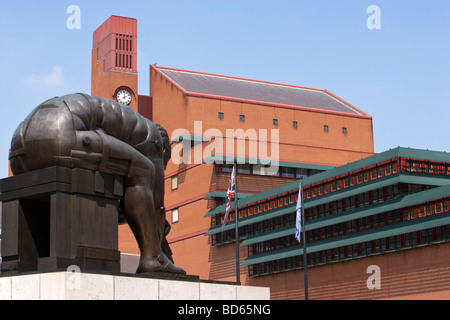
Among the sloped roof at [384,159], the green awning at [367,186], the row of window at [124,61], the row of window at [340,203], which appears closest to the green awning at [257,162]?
the row of window at [340,203]

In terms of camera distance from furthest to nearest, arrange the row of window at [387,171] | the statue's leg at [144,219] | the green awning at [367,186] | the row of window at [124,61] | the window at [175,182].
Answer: the row of window at [124,61] → the window at [175,182] → the row of window at [387,171] → the green awning at [367,186] → the statue's leg at [144,219]

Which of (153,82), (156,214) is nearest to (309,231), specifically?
(153,82)

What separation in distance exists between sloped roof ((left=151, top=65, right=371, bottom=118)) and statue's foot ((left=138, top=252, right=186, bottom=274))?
213ft

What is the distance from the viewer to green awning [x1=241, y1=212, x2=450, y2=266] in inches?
1738

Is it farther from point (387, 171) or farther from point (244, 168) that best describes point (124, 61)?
point (387, 171)

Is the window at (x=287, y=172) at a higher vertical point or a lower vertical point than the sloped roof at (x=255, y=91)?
lower

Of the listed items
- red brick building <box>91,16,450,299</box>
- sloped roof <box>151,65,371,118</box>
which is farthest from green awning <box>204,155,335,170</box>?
sloped roof <box>151,65,371,118</box>

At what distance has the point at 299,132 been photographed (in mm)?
81188

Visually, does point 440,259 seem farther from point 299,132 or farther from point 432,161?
point 299,132

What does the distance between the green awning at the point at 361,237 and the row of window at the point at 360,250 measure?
0.64 metres

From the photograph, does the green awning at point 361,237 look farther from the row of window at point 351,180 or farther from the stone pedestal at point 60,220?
the stone pedestal at point 60,220

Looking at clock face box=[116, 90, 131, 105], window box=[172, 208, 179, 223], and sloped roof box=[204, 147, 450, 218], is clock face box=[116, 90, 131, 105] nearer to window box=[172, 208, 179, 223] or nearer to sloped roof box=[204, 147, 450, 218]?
window box=[172, 208, 179, 223]

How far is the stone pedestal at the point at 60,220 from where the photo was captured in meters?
10.1
